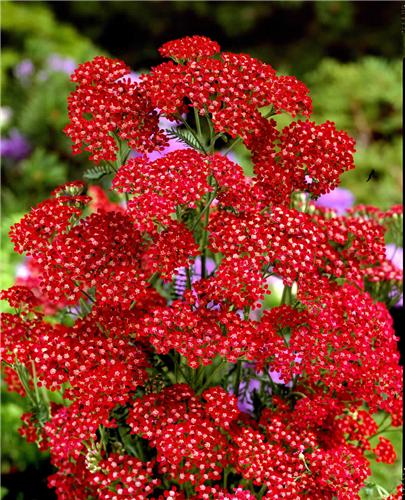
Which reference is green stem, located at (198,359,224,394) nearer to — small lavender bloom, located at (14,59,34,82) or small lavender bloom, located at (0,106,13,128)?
small lavender bloom, located at (0,106,13,128)

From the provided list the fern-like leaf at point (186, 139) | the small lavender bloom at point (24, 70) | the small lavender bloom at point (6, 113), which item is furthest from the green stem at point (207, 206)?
the small lavender bloom at point (24, 70)

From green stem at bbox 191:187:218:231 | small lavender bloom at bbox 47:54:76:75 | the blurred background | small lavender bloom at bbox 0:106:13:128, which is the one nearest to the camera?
green stem at bbox 191:187:218:231

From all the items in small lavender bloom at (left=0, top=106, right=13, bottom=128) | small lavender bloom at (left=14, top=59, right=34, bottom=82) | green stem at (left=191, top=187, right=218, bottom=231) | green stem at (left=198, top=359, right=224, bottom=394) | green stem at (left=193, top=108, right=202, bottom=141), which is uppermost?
small lavender bloom at (left=14, top=59, right=34, bottom=82)

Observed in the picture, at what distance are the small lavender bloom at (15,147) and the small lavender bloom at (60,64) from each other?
1.35ft

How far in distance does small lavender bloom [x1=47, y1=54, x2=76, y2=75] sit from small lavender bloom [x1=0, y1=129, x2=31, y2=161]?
413 millimetres

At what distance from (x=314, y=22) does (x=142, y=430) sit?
4.10 m

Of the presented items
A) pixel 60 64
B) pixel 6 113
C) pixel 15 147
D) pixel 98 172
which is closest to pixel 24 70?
pixel 60 64

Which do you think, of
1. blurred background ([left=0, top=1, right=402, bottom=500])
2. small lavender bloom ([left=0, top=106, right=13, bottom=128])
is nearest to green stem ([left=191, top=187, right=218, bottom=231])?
blurred background ([left=0, top=1, right=402, bottom=500])

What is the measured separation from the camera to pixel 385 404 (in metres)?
0.94

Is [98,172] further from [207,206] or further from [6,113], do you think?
[6,113]

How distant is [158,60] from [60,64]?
1.25 metres

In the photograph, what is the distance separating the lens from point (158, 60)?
4.64 m

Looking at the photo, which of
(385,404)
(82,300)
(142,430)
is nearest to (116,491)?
(142,430)

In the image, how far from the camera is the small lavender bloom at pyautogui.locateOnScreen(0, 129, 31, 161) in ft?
10.2
